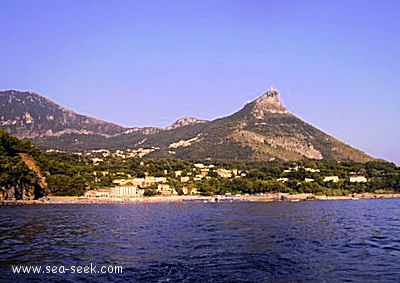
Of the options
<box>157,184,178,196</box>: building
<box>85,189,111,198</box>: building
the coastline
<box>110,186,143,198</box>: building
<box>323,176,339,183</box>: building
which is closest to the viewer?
the coastline

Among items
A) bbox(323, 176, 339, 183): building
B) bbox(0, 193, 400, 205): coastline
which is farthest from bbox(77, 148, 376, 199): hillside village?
bbox(0, 193, 400, 205): coastline

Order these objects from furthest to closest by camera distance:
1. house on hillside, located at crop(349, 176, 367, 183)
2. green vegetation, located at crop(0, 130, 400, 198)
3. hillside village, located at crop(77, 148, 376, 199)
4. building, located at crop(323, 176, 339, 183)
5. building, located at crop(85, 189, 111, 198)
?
house on hillside, located at crop(349, 176, 367, 183) < building, located at crop(323, 176, 339, 183) < hillside village, located at crop(77, 148, 376, 199) < building, located at crop(85, 189, 111, 198) < green vegetation, located at crop(0, 130, 400, 198)

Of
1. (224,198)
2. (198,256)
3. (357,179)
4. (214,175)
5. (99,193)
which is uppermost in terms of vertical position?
(214,175)

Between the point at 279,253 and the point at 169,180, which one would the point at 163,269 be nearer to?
the point at 279,253

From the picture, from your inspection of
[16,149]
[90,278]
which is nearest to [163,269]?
[90,278]

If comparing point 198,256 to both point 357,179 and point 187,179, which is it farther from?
point 357,179

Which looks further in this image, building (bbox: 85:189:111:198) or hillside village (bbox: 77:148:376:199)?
hillside village (bbox: 77:148:376:199)

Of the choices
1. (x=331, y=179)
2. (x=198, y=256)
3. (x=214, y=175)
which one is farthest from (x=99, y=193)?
(x=198, y=256)

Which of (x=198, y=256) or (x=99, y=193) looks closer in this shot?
(x=198, y=256)

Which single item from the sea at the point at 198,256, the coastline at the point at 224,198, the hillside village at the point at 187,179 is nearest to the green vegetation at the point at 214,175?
the hillside village at the point at 187,179

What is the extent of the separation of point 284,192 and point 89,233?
4410 inches

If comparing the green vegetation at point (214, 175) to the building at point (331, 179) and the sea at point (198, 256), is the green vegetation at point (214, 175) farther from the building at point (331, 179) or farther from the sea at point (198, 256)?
the sea at point (198, 256)

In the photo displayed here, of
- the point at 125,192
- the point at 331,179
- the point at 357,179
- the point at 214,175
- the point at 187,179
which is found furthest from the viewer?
the point at 214,175

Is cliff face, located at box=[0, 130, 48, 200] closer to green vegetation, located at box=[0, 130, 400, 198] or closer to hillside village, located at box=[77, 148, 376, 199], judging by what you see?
green vegetation, located at box=[0, 130, 400, 198]
